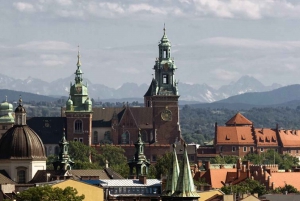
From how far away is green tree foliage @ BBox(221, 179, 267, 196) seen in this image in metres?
129

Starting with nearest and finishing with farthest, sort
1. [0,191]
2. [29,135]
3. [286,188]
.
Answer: [0,191] < [29,135] < [286,188]

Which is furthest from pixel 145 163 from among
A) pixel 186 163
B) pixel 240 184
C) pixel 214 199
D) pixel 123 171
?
pixel 186 163

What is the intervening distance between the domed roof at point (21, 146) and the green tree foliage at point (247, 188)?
579 inches

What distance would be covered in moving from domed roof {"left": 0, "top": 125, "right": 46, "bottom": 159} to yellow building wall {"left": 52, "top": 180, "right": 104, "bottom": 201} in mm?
22610

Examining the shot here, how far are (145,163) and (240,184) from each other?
28.0 feet

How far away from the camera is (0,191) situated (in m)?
112

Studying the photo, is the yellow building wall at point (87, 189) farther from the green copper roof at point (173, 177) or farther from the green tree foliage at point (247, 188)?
the green copper roof at point (173, 177)

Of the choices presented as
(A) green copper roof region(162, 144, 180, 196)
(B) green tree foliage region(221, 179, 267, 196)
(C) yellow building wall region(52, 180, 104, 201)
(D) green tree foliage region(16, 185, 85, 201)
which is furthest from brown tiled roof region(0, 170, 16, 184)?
(A) green copper roof region(162, 144, 180, 196)

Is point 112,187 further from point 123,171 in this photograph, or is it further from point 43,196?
point 123,171

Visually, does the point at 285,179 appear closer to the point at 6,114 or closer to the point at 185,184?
the point at 6,114

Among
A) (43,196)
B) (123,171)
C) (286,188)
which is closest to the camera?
(43,196)

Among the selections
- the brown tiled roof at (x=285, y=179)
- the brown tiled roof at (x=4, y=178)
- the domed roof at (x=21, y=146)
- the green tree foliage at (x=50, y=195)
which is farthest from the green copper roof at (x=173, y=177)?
the brown tiled roof at (x=285, y=179)

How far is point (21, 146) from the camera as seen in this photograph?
127438mm

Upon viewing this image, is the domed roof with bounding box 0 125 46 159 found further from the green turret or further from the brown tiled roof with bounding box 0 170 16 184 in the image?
the green turret
